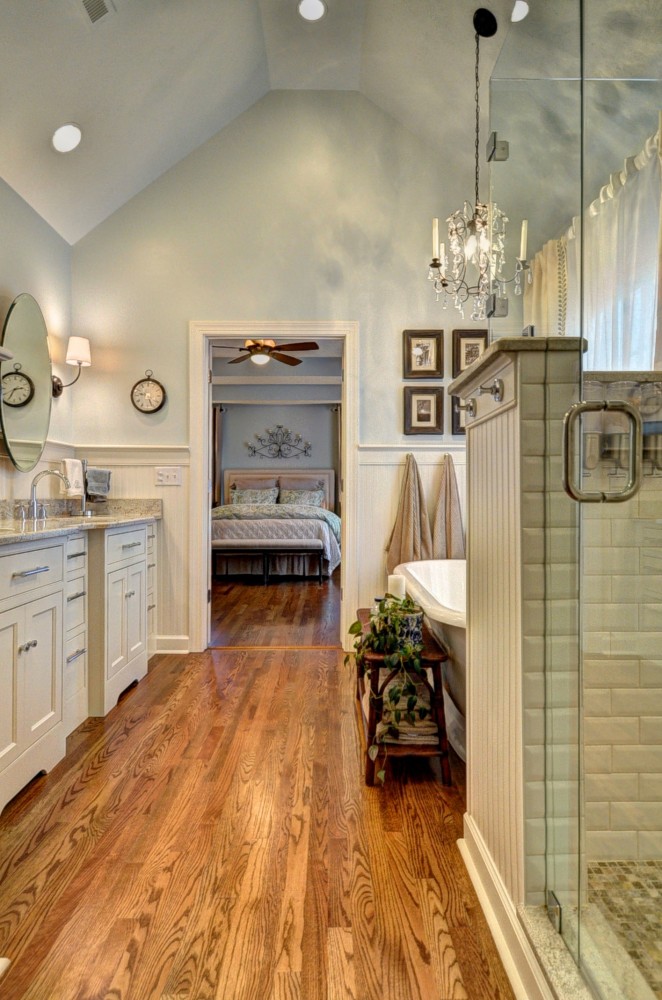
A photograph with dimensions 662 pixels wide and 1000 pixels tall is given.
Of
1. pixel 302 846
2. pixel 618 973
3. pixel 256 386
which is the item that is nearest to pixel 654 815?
pixel 618 973

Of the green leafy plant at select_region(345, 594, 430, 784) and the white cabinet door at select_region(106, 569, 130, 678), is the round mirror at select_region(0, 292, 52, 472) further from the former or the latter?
the green leafy plant at select_region(345, 594, 430, 784)

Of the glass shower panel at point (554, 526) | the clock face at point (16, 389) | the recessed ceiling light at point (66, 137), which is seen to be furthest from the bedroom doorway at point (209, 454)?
the glass shower panel at point (554, 526)

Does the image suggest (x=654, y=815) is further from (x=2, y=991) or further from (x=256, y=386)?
(x=256, y=386)

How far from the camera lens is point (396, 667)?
2049mm

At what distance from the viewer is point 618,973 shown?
95cm

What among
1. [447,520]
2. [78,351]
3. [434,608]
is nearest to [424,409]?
[447,520]

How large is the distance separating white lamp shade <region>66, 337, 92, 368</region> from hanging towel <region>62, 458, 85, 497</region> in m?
0.61

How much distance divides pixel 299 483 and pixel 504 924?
7.55 m

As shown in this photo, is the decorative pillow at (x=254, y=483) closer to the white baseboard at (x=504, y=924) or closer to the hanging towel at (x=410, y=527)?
the hanging towel at (x=410, y=527)

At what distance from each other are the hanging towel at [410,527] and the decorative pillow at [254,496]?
15.6ft

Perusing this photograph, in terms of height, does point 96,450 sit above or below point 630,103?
below

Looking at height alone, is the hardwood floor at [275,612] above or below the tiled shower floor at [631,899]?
below

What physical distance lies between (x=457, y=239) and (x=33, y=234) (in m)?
2.36

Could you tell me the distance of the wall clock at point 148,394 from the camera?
3770 millimetres
